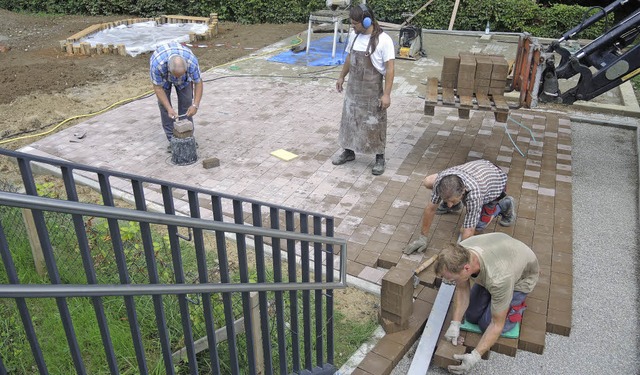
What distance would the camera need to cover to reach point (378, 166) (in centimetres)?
620

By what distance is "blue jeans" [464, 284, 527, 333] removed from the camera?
360 cm

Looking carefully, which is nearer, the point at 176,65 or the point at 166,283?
the point at 166,283

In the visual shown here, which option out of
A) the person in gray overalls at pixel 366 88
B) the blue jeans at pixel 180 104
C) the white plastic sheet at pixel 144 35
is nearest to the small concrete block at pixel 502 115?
the person in gray overalls at pixel 366 88

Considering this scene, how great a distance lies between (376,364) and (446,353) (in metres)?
0.47

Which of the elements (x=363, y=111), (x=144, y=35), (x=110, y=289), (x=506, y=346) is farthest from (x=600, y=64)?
(x=144, y=35)

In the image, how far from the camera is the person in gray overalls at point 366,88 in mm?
5605

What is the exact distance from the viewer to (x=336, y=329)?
387cm

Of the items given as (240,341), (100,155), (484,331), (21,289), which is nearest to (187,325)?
(21,289)

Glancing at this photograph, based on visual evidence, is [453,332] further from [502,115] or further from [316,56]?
[316,56]

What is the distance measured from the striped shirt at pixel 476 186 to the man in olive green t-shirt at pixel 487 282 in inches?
24.9

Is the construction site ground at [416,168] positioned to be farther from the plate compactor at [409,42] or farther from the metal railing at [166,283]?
the plate compactor at [409,42]

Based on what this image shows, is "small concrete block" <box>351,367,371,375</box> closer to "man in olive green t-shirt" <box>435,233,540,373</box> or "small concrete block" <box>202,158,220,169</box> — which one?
"man in olive green t-shirt" <box>435,233,540,373</box>

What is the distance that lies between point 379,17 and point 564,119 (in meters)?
8.56

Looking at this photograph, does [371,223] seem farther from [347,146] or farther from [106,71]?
[106,71]
